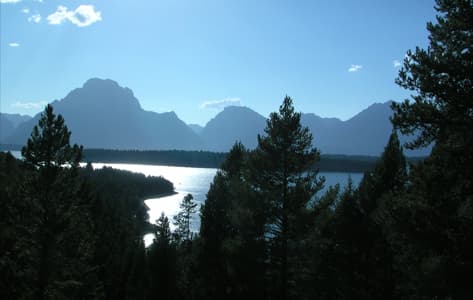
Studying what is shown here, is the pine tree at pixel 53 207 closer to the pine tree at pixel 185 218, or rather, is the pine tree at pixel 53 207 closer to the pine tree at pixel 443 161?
the pine tree at pixel 443 161

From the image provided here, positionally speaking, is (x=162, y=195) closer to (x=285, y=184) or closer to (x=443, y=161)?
(x=285, y=184)

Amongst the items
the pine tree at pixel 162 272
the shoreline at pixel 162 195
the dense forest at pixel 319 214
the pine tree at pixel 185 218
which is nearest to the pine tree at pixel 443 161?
the dense forest at pixel 319 214

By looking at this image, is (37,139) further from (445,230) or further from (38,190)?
(445,230)

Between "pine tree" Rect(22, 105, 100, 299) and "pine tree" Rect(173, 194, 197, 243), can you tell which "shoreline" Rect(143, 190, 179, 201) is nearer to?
"pine tree" Rect(173, 194, 197, 243)

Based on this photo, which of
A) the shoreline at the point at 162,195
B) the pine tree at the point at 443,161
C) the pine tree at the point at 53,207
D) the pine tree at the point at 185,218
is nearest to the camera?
the pine tree at the point at 443,161

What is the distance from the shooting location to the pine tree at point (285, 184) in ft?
55.3

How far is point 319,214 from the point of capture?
16719 millimetres

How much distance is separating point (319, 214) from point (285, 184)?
205cm

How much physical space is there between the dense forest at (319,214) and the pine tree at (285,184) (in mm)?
53

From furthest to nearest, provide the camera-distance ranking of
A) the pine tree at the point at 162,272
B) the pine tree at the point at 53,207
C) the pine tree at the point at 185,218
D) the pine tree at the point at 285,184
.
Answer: the pine tree at the point at 185,218
the pine tree at the point at 162,272
the pine tree at the point at 53,207
the pine tree at the point at 285,184

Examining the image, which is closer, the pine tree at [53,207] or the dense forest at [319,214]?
the dense forest at [319,214]

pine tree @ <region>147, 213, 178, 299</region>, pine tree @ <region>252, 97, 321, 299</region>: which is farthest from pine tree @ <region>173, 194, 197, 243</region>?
pine tree @ <region>252, 97, 321, 299</region>

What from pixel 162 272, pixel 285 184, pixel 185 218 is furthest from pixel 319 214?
pixel 185 218

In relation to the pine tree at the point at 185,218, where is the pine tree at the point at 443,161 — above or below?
above
